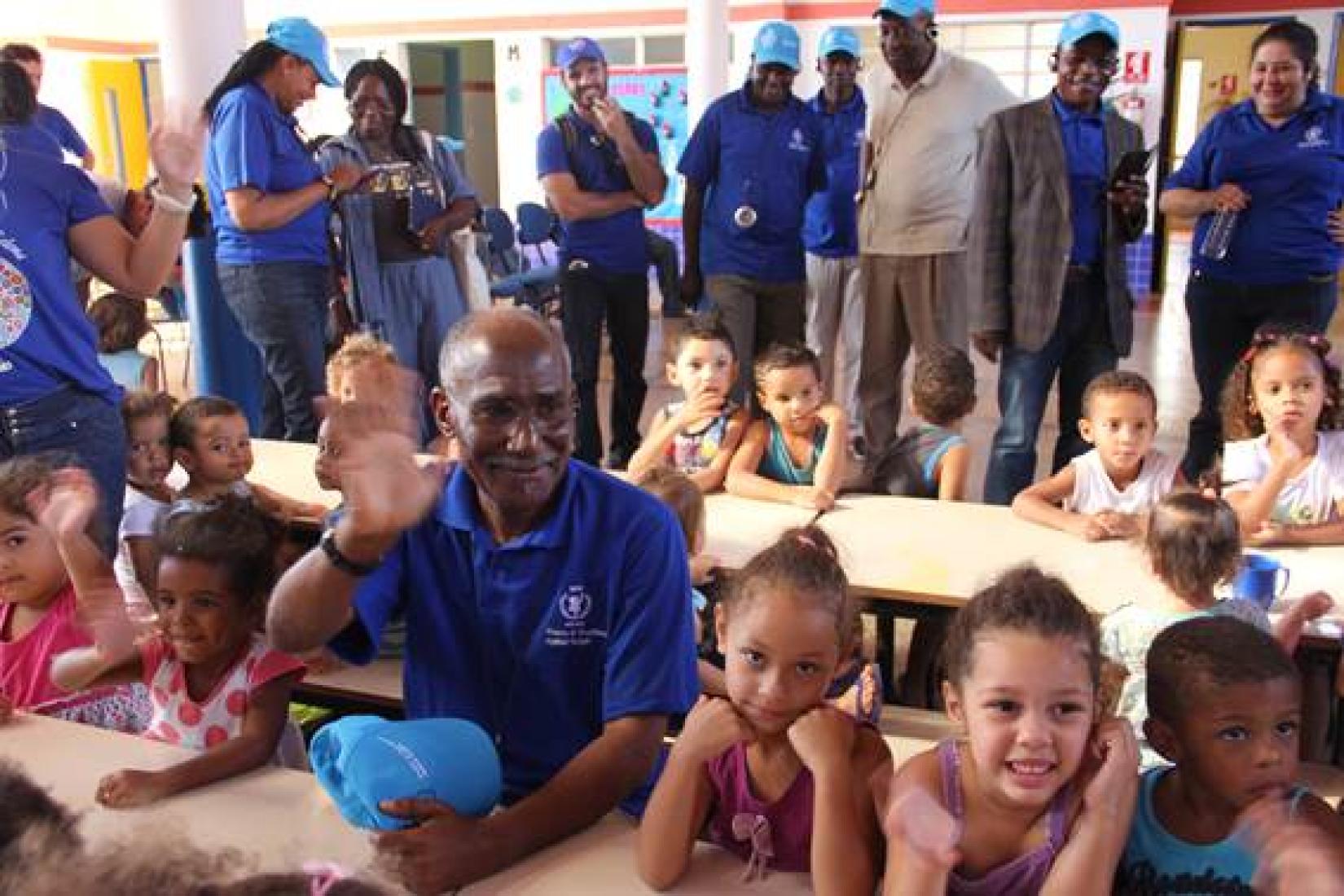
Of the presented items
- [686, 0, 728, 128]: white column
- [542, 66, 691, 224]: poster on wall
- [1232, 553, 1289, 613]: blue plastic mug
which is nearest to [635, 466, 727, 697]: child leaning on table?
[1232, 553, 1289, 613]: blue plastic mug

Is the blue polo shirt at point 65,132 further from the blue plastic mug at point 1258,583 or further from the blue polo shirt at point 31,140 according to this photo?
the blue plastic mug at point 1258,583

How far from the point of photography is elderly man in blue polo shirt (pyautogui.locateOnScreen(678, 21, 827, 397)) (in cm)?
472

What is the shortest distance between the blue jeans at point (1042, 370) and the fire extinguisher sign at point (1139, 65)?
637 centimetres

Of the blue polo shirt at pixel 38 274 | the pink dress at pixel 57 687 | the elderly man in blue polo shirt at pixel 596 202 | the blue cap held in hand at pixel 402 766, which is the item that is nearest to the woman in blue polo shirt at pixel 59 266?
the blue polo shirt at pixel 38 274

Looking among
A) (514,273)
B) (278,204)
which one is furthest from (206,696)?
(514,273)

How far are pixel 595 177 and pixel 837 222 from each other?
4.16 feet

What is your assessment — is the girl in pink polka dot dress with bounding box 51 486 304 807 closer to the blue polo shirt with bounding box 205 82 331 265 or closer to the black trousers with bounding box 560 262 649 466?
the blue polo shirt with bounding box 205 82 331 265

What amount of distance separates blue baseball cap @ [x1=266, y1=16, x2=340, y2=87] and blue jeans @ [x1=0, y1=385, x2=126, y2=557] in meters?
1.75

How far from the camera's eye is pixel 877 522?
120 inches

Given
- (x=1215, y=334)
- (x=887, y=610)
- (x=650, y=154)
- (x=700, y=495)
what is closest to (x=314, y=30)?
(x=650, y=154)

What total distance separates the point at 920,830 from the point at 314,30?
354 centimetres

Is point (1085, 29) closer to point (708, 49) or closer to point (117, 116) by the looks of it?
point (708, 49)

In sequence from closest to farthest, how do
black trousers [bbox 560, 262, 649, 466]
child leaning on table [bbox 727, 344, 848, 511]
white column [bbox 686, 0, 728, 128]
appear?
child leaning on table [bbox 727, 344, 848, 511], black trousers [bbox 560, 262, 649, 466], white column [bbox 686, 0, 728, 128]

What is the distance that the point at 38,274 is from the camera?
2.36m
